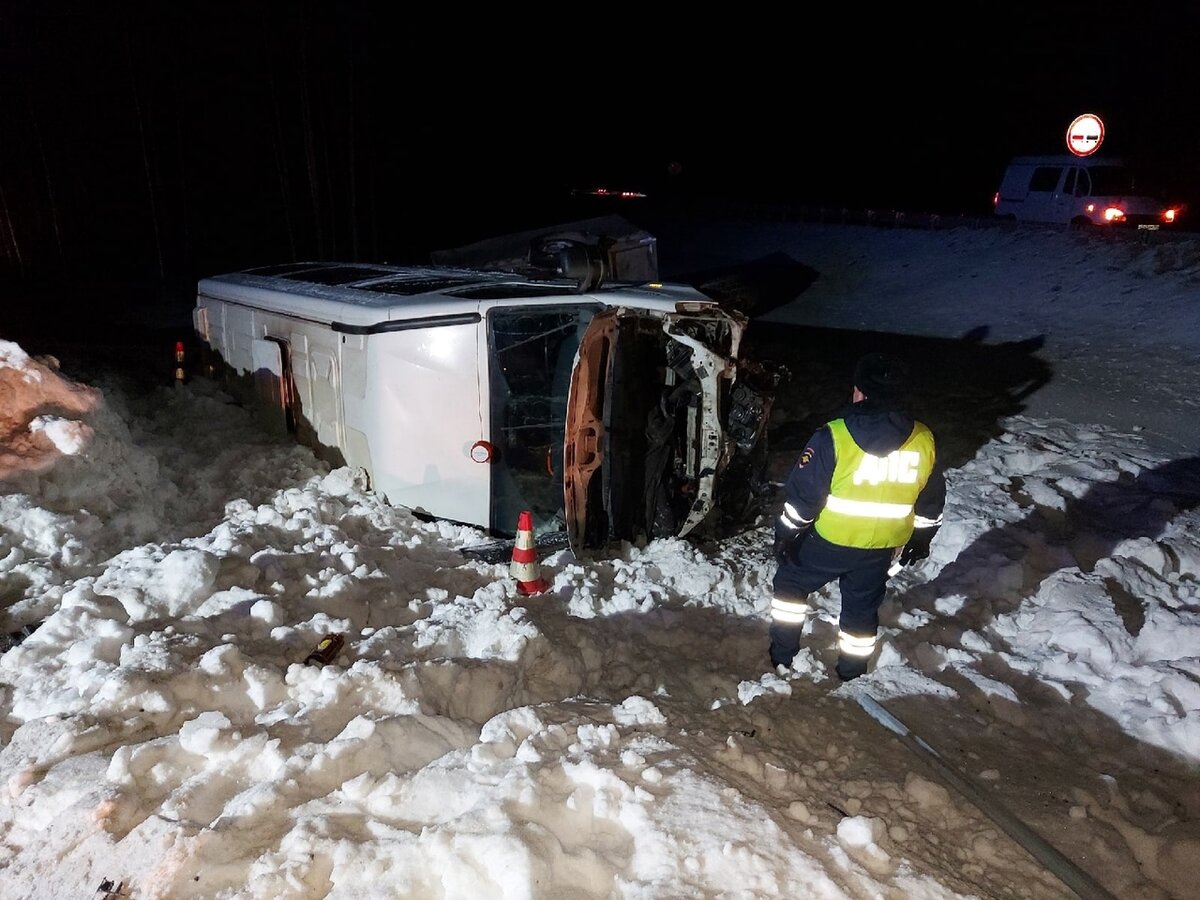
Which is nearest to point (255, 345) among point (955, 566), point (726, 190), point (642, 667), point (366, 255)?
point (642, 667)

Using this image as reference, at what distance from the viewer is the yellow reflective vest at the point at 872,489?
3.62 meters

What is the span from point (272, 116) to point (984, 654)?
3398cm

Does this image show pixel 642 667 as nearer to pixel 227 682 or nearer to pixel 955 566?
pixel 227 682

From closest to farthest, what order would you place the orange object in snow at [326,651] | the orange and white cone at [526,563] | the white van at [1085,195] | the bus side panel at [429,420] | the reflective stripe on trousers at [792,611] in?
the orange object in snow at [326,651]
the reflective stripe on trousers at [792,611]
the orange and white cone at [526,563]
the bus side panel at [429,420]
the white van at [1085,195]

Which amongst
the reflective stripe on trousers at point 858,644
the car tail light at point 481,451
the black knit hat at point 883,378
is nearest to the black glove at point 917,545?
the reflective stripe on trousers at point 858,644

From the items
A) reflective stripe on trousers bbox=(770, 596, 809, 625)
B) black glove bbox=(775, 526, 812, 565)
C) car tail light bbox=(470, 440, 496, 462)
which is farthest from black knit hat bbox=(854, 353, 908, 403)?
car tail light bbox=(470, 440, 496, 462)

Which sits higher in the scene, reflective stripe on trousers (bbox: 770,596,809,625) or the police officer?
the police officer

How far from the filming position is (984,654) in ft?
13.7

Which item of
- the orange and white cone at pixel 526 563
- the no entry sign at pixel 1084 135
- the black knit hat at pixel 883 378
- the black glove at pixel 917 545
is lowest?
the orange and white cone at pixel 526 563

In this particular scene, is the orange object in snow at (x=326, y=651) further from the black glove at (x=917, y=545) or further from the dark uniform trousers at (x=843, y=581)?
the black glove at (x=917, y=545)

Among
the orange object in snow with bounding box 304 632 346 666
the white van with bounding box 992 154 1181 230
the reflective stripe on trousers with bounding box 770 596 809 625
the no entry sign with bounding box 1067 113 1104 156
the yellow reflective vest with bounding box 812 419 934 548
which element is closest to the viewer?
the orange object in snow with bounding box 304 632 346 666

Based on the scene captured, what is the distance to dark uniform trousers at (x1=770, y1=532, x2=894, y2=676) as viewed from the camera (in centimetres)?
379

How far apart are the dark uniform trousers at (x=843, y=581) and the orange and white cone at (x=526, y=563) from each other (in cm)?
139

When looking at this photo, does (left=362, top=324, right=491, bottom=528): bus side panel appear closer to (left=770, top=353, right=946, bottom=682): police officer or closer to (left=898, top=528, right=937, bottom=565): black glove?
(left=770, top=353, right=946, bottom=682): police officer
